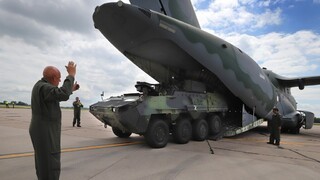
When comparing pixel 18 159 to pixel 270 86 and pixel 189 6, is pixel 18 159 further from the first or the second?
pixel 270 86

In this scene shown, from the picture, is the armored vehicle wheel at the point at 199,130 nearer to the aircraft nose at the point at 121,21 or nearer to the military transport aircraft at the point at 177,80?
the military transport aircraft at the point at 177,80

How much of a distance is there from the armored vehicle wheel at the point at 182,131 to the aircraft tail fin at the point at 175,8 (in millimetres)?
3823

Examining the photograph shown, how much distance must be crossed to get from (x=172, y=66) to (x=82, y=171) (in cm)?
564

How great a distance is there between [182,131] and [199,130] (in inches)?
34.5

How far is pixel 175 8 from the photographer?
9.38 metres

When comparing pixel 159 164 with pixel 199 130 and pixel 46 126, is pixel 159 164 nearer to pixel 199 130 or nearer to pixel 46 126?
pixel 46 126

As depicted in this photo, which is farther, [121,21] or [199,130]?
[199,130]

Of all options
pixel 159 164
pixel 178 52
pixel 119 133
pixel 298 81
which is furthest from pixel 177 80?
pixel 298 81

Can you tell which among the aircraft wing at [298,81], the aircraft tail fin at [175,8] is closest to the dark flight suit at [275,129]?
the aircraft tail fin at [175,8]

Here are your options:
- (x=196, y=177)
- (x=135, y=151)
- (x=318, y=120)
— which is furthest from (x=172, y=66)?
(x=318, y=120)

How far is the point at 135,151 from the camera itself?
22.1ft

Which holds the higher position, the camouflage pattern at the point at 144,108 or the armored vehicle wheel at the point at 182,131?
the camouflage pattern at the point at 144,108

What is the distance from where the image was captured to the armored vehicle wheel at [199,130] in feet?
29.2

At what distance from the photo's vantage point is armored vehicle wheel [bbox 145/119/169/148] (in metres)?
7.34
